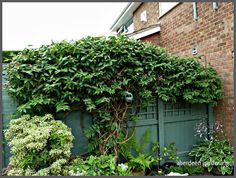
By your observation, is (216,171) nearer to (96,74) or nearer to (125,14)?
(96,74)

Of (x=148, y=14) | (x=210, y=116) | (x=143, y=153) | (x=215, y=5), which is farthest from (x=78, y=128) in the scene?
(x=148, y=14)

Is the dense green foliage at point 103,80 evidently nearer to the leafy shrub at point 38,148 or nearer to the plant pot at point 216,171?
the leafy shrub at point 38,148

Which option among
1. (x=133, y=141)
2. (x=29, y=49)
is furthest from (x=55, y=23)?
(x=133, y=141)

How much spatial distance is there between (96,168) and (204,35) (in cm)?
426

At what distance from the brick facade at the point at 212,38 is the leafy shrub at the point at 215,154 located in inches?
18.3

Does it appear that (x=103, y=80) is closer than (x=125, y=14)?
Yes

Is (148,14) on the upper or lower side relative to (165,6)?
upper

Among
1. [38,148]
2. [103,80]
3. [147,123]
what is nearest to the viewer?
[38,148]

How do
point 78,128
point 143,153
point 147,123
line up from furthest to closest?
point 147,123, point 143,153, point 78,128

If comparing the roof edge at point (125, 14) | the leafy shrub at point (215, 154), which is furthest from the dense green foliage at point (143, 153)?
the roof edge at point (125, 14)

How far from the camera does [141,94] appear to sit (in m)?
4.43

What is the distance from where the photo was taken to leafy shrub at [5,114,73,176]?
3.38m

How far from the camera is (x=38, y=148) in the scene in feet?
11.0

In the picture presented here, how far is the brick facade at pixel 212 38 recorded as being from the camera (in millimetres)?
4867
